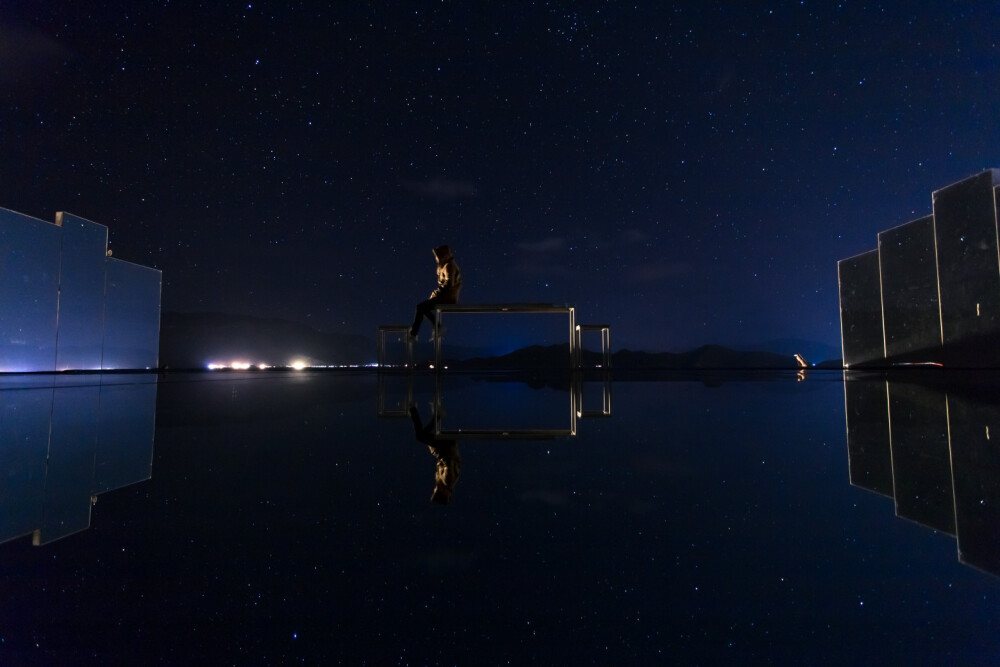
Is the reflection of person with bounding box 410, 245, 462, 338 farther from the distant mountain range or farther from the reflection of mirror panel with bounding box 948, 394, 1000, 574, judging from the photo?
the distant mountain range

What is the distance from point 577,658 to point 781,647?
0.16 metres

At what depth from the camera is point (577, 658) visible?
1.11 feet

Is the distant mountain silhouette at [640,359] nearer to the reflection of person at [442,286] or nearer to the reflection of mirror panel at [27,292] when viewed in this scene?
the reflection of person at [442,286]

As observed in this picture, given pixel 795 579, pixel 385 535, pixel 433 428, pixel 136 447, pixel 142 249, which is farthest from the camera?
pixel 142 249

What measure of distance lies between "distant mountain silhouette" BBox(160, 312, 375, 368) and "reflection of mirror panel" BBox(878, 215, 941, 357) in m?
16.4

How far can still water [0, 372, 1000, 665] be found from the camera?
0.35m

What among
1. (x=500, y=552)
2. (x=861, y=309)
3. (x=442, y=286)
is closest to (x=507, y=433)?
(x=500, y=552)

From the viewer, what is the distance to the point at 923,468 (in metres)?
0.86

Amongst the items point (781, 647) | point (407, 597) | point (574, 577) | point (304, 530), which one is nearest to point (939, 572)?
point (781, 647)

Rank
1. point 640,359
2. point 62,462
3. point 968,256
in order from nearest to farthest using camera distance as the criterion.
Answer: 1. point 62,462
2. point 968,256
3. point 640,359

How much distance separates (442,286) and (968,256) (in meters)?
10.2

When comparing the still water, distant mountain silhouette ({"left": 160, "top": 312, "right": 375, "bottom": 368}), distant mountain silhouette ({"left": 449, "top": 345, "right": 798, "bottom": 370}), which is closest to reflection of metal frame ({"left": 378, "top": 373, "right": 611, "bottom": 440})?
the still water

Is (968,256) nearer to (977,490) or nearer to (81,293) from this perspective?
(977,490)

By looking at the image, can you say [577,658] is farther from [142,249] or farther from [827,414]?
[142,249]
